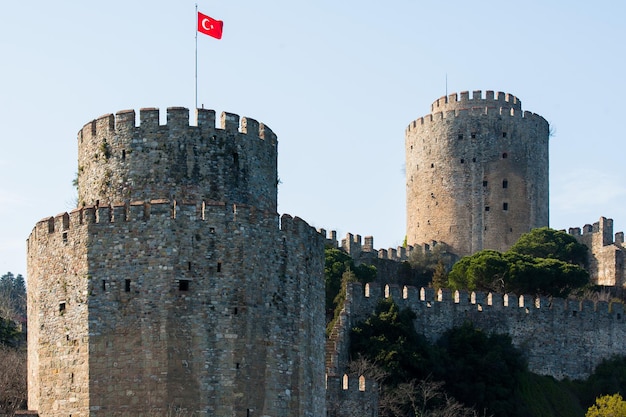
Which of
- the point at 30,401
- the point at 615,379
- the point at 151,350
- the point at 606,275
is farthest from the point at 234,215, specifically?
the point at 606,275

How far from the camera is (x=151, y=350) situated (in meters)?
31.3

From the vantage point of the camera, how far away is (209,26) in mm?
36562

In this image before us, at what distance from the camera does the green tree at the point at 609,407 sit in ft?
173

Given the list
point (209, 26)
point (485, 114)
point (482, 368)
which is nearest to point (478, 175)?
point (485, 114)

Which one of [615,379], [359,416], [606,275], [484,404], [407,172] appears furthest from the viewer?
[407,172]

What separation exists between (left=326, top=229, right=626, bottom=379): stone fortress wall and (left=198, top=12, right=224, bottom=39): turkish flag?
61.4 feet

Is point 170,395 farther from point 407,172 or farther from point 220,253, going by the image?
point 407,172

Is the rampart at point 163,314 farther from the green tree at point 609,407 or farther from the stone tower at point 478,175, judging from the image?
the stone tower at point 478,175

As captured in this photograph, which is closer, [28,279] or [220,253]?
[220,253]

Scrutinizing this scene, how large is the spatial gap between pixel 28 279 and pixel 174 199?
3.93 metres

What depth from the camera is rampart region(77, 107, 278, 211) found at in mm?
33031

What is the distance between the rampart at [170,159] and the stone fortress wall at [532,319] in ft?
67.2

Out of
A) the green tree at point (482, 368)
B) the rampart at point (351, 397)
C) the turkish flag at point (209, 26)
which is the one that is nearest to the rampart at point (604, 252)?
the green tree at point (482, 368)

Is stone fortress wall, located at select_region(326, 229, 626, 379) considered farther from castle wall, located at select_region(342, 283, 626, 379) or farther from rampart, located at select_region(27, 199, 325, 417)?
rampart, located at select_region(27, 199, 325, 417)
